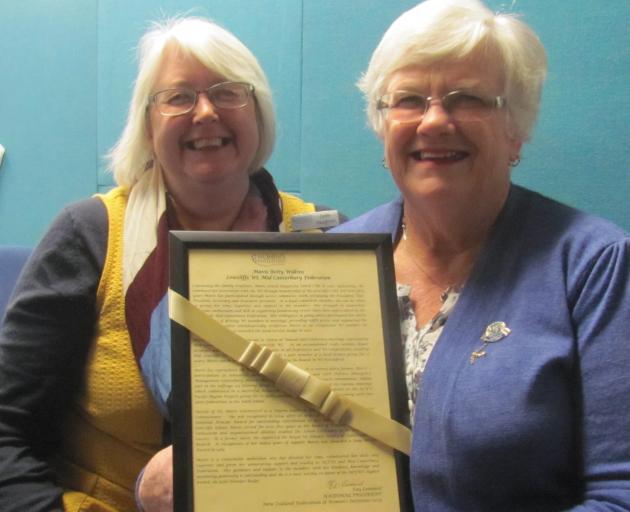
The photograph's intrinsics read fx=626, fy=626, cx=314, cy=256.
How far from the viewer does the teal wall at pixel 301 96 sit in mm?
1549

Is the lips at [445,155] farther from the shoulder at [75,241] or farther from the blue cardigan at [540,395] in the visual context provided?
the shoulder at [75,241]

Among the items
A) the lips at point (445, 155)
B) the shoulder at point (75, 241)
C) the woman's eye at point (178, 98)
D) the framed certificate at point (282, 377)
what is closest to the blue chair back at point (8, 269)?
the shoulder at point (75, 241)

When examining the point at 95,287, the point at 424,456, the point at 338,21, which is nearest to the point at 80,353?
the point at 95,287

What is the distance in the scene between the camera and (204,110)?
137 cm

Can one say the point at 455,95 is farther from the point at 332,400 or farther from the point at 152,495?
the point at 152,495

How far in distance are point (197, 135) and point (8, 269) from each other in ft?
2.10

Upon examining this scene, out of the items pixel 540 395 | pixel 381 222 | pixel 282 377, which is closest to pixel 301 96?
pixel 381 222

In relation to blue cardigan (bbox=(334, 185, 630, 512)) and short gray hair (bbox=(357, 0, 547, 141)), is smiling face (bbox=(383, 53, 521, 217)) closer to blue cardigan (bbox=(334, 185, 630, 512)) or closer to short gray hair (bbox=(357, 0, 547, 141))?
short gray hair (bbox=(357, 0, 547, 141))

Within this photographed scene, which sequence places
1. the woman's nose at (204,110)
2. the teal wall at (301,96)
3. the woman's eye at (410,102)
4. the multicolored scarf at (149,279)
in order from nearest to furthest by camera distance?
the woman's eye at (410,102), the multicolored scarf at (149,279), the woman's nose at (204,110), the teal wall at (301,96)

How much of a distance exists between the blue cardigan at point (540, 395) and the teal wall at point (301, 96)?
2.25ft

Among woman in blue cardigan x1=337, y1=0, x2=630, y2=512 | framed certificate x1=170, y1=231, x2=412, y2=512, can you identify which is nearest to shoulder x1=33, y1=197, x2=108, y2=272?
framed certificate x1=170, y1=231, x2=412, y2=512

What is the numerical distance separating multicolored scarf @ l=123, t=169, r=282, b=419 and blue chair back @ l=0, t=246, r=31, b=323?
0.41 m

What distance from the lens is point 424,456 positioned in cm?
91

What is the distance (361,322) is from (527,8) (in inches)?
42.3
